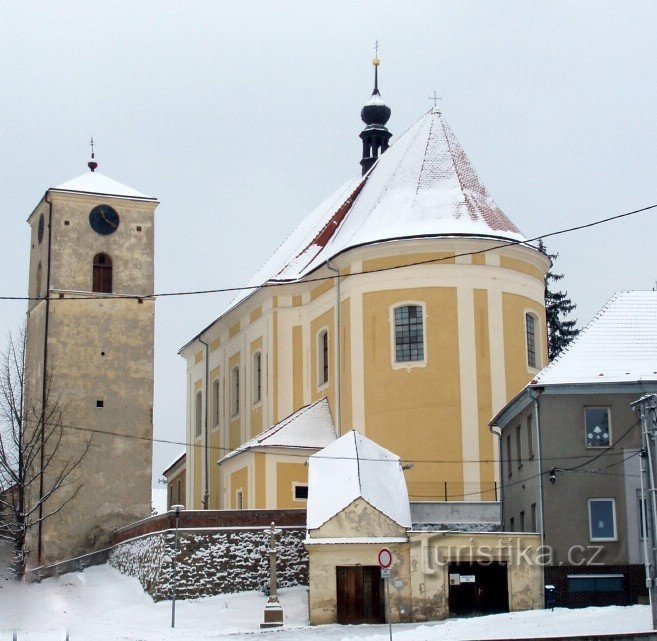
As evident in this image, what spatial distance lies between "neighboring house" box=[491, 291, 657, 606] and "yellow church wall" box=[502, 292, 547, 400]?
17.6ft

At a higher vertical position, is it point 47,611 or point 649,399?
point 649,399

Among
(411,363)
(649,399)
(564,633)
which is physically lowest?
(564,633)

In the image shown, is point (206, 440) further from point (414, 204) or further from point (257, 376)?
point (414, 204)

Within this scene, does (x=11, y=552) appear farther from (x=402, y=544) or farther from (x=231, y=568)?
(x=402, y=544)

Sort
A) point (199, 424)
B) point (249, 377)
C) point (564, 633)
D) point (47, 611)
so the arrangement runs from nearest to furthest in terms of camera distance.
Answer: point (564, 633), point (47, 611), point (249, 377), point (199, 424)

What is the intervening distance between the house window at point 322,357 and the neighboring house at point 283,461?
182 cm

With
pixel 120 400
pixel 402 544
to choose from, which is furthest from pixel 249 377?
pixel 402 544

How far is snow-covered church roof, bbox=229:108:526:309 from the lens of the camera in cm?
4022

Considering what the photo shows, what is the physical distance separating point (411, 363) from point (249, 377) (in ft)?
31.3

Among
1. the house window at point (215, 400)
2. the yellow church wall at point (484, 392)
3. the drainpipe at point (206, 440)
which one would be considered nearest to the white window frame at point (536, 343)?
the yellow church wall at point (484, 392)

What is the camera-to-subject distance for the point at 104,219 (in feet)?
163

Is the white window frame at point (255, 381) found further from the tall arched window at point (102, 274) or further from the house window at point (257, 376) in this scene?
the tall arched window at point (102, 274)

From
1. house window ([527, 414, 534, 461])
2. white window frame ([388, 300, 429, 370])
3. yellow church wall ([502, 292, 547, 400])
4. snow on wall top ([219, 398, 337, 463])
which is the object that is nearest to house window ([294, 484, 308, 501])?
snow on wall top ([219, 398, 337, 463])

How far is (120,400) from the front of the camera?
47875 mm
